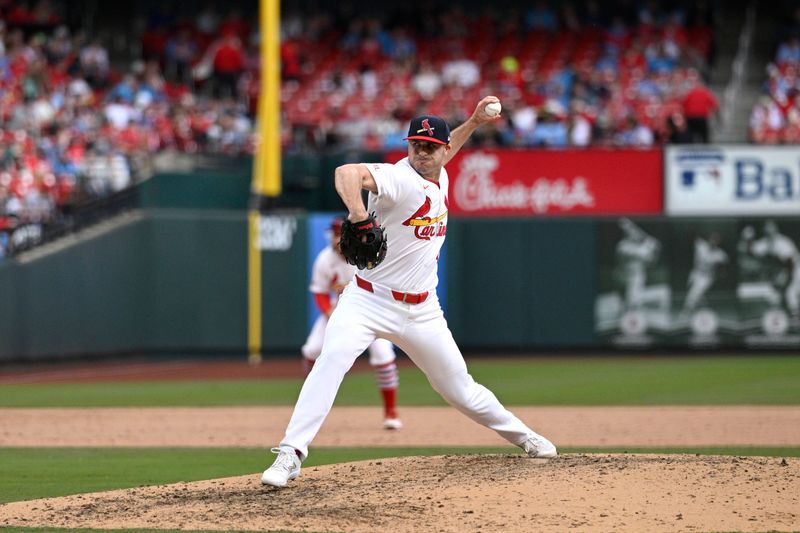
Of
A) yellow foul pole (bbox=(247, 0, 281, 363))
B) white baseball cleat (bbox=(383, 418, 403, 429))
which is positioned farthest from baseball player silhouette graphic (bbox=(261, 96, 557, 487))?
yellow foul pole (bbox=(247, 0, 281, 363))

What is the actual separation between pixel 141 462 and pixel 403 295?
132 inches

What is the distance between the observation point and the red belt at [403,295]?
7.57 meters

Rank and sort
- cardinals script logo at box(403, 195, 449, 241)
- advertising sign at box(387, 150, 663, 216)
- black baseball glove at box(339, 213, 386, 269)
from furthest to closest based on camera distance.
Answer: advertising sign at box(387, 150, 663, 216) < cardinals script logo at box(403, 195, 449, 241) < black baseball glove at box(339, 213, 386, 269)

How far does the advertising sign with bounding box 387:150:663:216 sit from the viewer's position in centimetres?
2050

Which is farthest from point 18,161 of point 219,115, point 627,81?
point 627,81

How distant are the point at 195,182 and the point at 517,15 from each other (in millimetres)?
8723

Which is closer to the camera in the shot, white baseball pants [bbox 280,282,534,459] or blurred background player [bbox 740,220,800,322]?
white baseball pants [bbox 280,282,534,459]

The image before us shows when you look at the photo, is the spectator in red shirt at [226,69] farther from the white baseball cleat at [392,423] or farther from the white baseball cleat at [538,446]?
the white baseball cleat at [538,446]

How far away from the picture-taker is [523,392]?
1555cm

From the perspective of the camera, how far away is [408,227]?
24.7 feet

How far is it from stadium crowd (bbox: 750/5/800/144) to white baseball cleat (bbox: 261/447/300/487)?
14597mm

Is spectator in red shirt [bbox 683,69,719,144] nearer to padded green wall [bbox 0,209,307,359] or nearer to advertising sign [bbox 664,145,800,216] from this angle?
advertising sign [bbox 664,145,800,216]

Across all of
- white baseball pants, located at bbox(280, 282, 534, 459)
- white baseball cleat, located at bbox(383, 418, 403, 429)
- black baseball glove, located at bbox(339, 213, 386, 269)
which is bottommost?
white baseball cleat, located at bbox(383, 418, 403, 429)

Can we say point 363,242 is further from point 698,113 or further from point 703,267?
point 698,113
